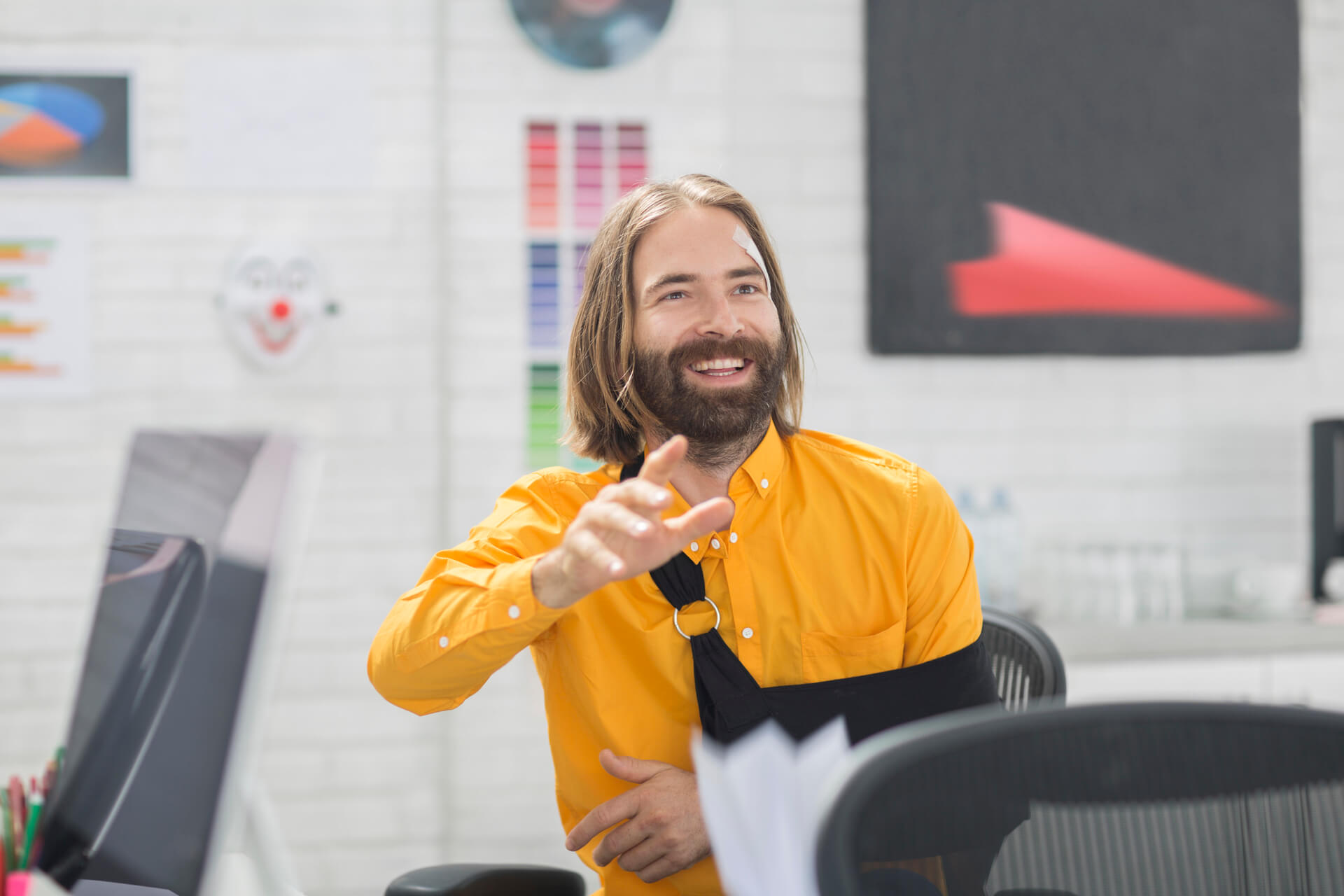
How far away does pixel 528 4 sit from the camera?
2.58 m

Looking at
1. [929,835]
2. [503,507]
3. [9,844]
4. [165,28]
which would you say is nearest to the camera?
[929,835]

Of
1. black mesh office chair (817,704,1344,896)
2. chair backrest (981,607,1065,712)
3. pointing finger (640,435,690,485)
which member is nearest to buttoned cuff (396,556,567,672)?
pointing finger (640,435,690,485)

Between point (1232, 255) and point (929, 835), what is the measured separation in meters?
2.95

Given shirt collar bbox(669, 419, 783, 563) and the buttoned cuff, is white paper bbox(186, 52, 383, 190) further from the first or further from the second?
the buttoned cuff

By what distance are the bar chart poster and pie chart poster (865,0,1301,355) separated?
2.07m

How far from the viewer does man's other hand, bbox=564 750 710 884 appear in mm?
1098

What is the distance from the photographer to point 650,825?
1099 millimetres

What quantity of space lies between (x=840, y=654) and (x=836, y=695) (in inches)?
5.6

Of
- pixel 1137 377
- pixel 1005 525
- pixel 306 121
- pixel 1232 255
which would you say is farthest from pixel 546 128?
pixel 1232 255

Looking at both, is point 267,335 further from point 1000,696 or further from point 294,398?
point 1000,696

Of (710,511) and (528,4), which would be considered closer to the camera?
(710,511)

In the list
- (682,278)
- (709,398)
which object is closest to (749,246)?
(682,278)

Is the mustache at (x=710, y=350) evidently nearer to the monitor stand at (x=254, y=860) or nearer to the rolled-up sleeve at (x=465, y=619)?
the rolled-up sleeve at (x=465, y=619)

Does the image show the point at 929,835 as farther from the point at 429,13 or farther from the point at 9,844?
the point at 429,13
